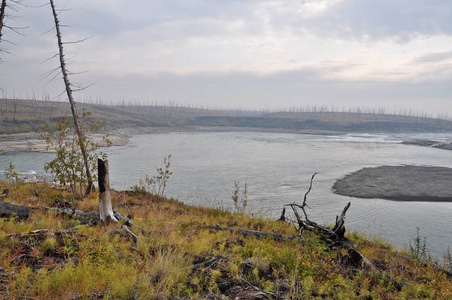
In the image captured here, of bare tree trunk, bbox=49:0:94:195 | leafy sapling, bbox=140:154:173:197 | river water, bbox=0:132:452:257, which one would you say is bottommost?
river water, bbox=0:132:452:257

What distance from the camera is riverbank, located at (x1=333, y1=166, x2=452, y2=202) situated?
26.9 metres

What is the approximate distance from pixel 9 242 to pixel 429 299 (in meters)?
7.52

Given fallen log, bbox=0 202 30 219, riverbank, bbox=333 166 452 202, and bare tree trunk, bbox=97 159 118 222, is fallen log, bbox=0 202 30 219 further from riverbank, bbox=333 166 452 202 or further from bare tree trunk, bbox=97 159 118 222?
riverbank, bbox=333 166 452 202

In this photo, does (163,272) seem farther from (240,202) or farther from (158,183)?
(158,183)

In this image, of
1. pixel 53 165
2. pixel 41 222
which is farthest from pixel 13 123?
pixel 41 222

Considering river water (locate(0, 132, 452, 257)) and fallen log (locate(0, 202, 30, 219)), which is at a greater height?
fallen log (locate(0, 202, 30, 219))

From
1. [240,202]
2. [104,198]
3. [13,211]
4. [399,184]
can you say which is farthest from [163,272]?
[399,184]

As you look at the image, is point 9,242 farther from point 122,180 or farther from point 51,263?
point 122,180

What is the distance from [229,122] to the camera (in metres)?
174

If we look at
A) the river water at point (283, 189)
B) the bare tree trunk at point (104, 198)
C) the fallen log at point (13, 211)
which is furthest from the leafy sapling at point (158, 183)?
the fallen log at point (13, 211)

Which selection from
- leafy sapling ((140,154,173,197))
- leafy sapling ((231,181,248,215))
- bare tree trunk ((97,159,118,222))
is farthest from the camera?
leafy sapling ((140,154,173,197))

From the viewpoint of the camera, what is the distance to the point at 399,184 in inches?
1216

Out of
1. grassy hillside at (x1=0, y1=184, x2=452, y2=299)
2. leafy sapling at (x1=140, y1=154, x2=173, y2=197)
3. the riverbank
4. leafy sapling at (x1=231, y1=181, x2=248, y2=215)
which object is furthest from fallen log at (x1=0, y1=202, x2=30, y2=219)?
the riverbank

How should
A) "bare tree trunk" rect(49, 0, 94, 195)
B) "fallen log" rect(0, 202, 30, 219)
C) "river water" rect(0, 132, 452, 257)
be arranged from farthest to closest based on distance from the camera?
1. "river water" rect(0, 132, 452, 257)
2. "bare tree trunk" rect(49, 0, 94, 195)
3. "fallen log" rect(0, 202, 30, 219)
